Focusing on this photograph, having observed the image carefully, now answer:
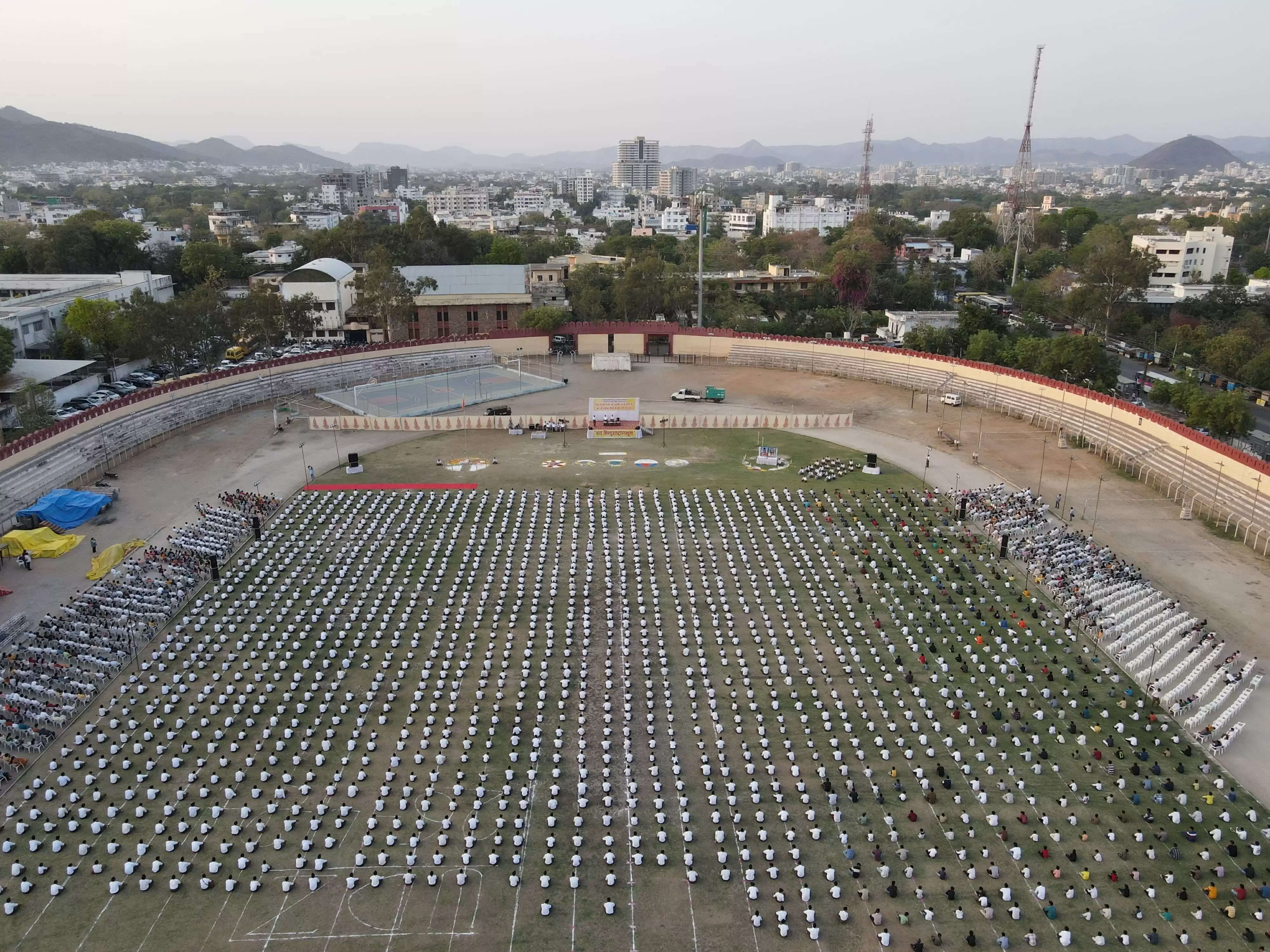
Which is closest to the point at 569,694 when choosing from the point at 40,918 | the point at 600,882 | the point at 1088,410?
the point at 600,882

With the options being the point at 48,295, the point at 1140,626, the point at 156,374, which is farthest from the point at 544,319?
the point at 1140,626

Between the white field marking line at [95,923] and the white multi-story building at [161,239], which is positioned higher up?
the white multi-story building at [161,239]

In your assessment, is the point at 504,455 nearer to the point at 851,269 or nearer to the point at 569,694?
the point at 569,694

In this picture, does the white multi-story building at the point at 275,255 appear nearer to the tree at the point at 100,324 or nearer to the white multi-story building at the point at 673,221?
the tree at the point at 100,324

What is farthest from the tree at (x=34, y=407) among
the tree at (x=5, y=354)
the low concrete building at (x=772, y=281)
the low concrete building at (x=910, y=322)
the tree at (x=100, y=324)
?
the low concrete building at (x=910, y=322)

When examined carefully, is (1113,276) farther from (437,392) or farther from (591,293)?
(437,392)

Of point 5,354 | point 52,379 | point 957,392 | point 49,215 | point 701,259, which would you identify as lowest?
point 957,392

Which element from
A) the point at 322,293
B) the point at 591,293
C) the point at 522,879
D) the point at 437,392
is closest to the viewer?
the point at 522,879

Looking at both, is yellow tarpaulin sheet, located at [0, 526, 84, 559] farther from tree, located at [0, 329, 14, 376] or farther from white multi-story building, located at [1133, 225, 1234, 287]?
white multi-story building, located at [1133, 225, 1234, 287]
